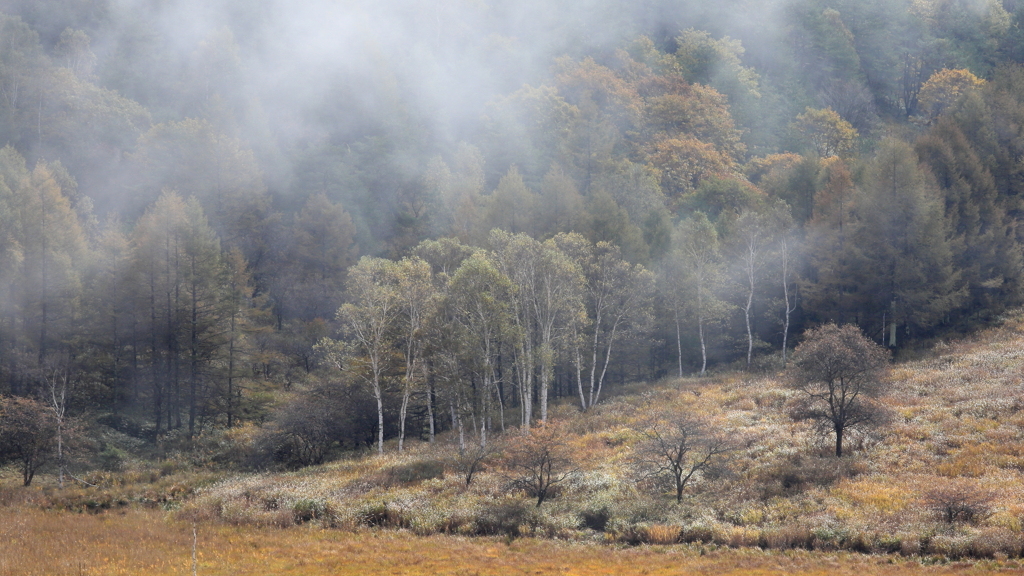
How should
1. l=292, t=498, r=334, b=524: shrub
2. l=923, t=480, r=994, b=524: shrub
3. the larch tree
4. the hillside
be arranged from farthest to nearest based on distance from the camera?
the larch tree → l=292, t=498, r=334, b=524: shrub → the hillside → l=923, t=480, r=994, b=524: shrub

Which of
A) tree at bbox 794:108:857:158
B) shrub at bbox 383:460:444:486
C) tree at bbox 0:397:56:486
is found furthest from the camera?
tree at bbox 794:108:857:158

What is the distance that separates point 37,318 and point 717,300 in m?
49.8

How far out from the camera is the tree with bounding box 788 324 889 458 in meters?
28.7

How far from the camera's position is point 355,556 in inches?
887

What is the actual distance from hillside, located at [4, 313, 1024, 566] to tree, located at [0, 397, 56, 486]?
144 cm

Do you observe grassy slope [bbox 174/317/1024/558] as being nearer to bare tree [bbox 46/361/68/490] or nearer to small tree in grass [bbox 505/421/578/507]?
small tree in grass [bbox 505/421/578/507]

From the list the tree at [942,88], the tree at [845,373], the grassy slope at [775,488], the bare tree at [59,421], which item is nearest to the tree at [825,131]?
the tree at [942,88]

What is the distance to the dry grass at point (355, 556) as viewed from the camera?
1988cm

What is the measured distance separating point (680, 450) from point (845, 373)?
8740 millimetres

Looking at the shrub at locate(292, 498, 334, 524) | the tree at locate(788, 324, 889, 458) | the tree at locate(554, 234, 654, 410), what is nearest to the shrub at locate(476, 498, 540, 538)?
the shrub at locate(292, 498, 334, 524)

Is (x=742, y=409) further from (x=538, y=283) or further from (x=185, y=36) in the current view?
(x=185, y=36)

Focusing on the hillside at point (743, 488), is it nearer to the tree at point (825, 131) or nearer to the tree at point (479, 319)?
the tree at point (479, 319)

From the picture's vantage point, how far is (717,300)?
5144 cm

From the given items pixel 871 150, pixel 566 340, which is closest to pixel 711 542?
pixel 566 340
